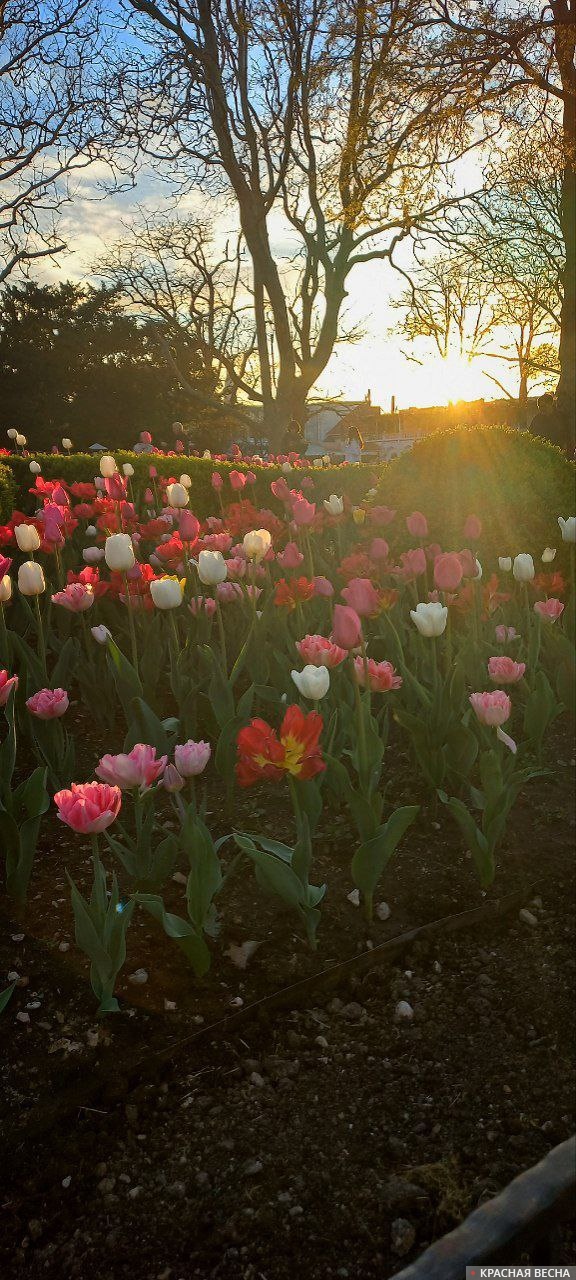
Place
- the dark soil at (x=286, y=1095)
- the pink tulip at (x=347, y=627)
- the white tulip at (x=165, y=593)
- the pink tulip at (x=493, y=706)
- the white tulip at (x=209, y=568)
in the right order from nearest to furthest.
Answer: the dark soil at (x=286, y=1095) < the pink tulip at (x=347, y=627) < the pink tulip at (x=493, y=706) < the white tulip at (x=165, y=593) < the white tulip at (x=209, y=568)

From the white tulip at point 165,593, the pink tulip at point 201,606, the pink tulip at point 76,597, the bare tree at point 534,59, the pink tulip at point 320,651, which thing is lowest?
the pink tulip at point 201,606

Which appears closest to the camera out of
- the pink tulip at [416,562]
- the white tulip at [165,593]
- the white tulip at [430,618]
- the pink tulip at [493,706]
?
the pink tulip at [493,706]

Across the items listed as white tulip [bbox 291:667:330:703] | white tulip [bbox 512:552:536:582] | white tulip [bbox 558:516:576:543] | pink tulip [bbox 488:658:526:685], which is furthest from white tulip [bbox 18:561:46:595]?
white tulip [bbox 558:516:576:543]

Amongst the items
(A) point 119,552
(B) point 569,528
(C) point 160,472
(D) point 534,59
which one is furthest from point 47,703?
(D) point 534,59

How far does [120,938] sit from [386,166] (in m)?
15.3

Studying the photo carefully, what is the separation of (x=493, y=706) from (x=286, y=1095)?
1.10 metres

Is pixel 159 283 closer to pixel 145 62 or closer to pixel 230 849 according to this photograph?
pixel 145 62

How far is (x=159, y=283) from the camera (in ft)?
83.1

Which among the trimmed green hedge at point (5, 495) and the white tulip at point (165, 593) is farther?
the trimmed green hedge at point (5, 495)

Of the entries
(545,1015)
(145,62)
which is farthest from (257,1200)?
(145,62)

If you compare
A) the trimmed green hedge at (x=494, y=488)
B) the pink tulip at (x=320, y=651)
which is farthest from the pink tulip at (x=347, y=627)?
the trimmed green hedge at (x=494, y=488)

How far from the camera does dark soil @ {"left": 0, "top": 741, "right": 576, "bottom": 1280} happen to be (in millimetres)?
1372

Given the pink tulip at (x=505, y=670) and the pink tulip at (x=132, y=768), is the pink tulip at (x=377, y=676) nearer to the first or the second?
the pink tulip at (x=505, y=670)

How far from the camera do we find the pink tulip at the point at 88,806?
1599 mm
